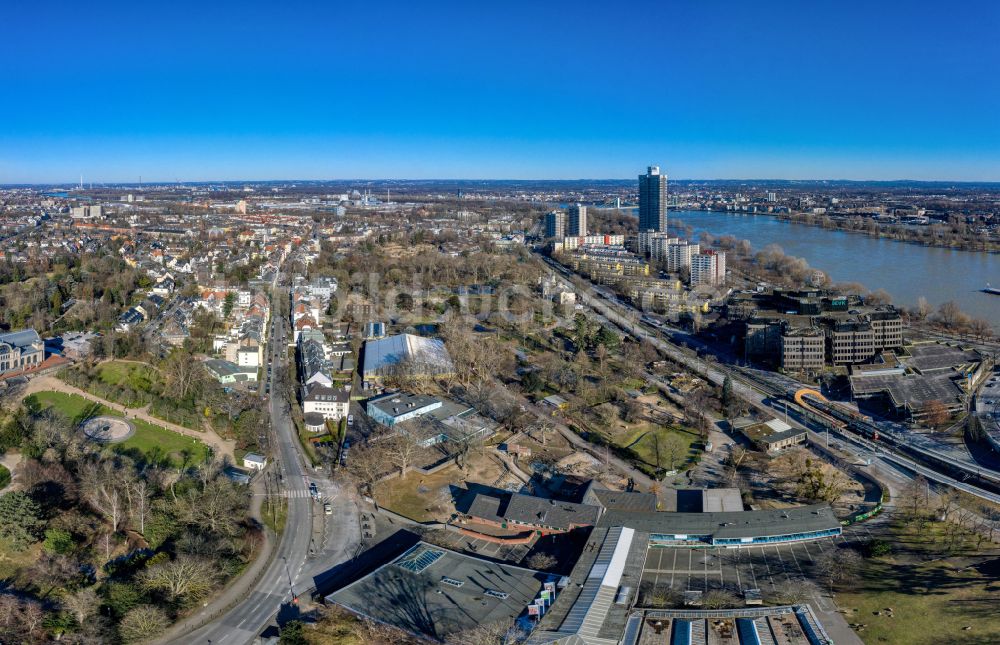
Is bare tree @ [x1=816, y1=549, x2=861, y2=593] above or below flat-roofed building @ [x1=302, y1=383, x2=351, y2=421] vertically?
below

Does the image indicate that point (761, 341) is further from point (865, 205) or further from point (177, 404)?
point (865, 205)

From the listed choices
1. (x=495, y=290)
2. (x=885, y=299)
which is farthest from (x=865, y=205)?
(x=495, y=290)

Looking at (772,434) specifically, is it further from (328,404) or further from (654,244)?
(654,244)

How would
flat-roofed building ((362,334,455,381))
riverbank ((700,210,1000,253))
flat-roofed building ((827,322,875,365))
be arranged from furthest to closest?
riverbank ((700,210,1000,253)) → flat-roofed building ((827,322,875,365)) → flat-roofed building ((362,334,455,381))

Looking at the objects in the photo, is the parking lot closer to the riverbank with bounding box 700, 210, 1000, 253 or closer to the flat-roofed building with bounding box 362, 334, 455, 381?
the flat-roofed building with bounding box 362, 334, 455, 381

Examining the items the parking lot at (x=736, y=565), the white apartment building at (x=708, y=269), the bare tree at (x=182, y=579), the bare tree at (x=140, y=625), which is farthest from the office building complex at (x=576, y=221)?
the bare tree at (x=140, y=625)

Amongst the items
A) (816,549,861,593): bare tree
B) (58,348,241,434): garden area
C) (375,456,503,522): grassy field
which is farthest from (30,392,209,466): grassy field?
(816,549,861,593): bare tree
